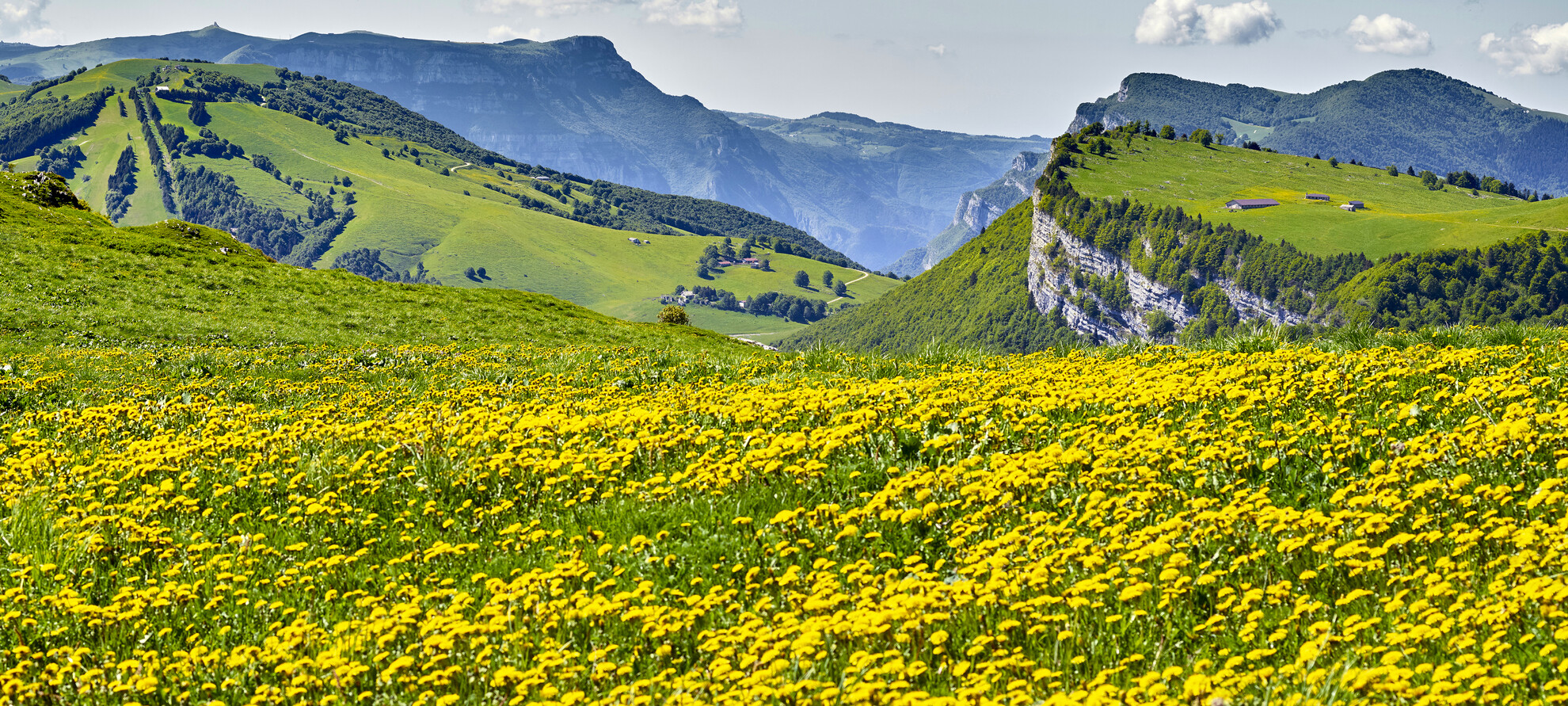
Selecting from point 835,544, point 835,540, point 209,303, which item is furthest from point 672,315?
point 835,544

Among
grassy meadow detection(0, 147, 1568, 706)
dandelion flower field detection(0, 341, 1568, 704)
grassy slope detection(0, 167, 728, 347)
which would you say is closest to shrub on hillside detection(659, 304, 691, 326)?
grassy slope detection(0, 167, 728, 347)

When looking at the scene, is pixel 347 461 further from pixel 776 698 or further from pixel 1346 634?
pixel 1346 634

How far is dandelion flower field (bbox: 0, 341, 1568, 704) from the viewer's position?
5.59 meters

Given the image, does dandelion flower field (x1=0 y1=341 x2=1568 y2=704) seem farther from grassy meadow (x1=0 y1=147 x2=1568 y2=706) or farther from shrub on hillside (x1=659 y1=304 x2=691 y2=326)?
shrub on hillside (x1=659 y1=304 x2=691 y2=326)

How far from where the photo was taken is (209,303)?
36719 millimetres

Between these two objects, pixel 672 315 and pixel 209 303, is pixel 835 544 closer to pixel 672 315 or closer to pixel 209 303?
pixel 209 303

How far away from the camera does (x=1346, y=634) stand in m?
5.22

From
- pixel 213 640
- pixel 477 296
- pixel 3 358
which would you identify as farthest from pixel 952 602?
pixel 477 296

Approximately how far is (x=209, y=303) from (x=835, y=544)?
1471 inches

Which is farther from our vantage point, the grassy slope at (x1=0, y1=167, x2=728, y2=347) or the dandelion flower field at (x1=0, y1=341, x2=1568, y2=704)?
the grassy slope at (x1=0, y1=167, x2=728, y2=347)

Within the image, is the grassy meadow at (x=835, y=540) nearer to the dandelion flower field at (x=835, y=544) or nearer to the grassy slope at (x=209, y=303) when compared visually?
the dandelion flower field at (x=835, y=544)

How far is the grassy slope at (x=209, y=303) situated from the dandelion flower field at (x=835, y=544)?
2098 centimetres

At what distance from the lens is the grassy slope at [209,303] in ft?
104

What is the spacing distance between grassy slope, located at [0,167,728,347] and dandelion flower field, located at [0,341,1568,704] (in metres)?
21.0
